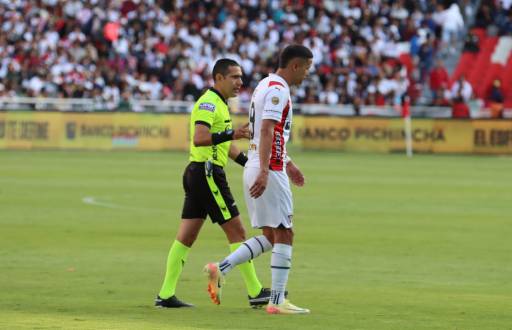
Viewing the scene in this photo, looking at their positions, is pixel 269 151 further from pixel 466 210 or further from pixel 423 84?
pixel 423 84

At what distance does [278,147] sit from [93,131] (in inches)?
1267

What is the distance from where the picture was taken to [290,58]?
35.5 feet

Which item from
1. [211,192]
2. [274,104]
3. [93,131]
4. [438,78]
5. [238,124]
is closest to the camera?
[274,104]

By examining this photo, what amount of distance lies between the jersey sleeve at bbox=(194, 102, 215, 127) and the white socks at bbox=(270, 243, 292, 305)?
4.13 ft

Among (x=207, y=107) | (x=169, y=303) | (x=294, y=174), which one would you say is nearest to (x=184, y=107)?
(x=294, y=174)

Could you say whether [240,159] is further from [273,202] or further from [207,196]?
[273,202]

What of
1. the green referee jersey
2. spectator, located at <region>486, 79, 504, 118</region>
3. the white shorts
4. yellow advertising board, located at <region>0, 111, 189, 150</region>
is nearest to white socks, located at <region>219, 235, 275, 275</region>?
the white shorts

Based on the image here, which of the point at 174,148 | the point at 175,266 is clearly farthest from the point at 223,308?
the point at 174,148

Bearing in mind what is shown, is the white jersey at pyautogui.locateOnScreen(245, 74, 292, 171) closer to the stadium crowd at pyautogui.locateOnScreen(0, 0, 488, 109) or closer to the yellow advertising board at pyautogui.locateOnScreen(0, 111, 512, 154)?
the yellow advertising board at pyautogui.locateOnScreen(0, 111, 512, 154)

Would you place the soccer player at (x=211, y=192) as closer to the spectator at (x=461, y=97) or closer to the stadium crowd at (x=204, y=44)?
the spectator at (x=461, y=97)

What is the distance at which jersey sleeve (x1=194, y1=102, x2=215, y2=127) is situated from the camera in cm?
1127

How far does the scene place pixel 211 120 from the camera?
11297 mm

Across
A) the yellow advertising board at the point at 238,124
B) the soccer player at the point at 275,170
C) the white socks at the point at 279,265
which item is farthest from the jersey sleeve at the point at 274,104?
the yellow advertising board at the point at 238,124

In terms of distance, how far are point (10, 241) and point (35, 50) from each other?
31.1 m
